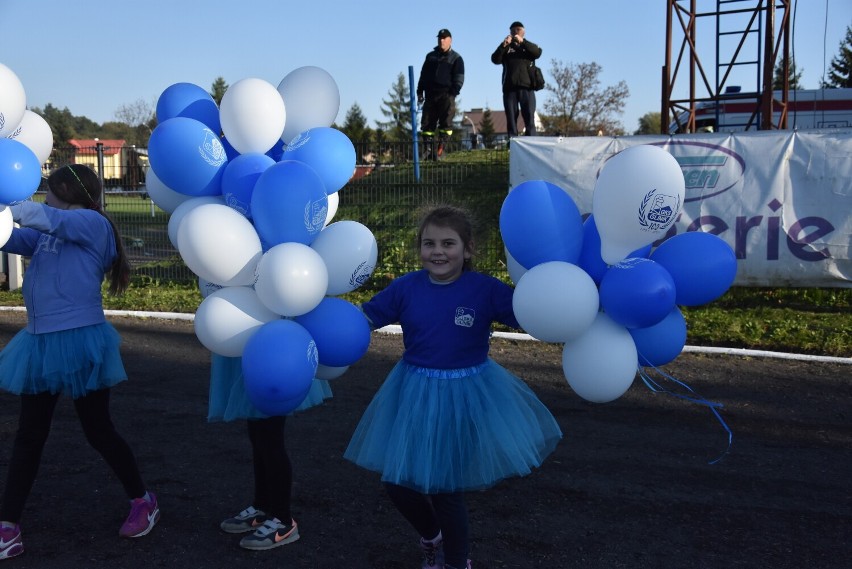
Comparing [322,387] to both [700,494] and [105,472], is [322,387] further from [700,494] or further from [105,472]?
[700,494]

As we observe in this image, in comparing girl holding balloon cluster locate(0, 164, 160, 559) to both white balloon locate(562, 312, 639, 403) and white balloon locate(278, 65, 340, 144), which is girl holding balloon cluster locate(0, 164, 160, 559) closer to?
white balloon locate(278, 65, 340, 144)

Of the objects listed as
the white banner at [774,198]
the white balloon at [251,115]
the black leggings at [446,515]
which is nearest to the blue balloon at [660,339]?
the black leggings at [446,515]

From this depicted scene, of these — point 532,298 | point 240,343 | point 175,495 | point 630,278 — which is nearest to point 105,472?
point 175,495

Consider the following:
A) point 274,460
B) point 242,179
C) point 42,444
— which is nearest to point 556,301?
point 242,179

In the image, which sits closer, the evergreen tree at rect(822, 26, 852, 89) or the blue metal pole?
the blue metal pole

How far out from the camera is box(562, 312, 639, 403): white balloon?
295cm

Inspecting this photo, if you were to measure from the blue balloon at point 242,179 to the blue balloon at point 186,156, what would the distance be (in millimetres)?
70

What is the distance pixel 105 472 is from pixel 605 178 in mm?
3262

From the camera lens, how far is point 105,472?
14.7ft

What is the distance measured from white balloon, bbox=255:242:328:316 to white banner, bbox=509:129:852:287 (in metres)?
6.73

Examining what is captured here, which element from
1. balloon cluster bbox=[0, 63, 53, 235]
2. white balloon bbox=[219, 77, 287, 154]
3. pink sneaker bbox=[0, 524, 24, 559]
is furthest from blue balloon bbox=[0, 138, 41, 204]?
pink sneaker bbox=[0, 524, 24, 559]

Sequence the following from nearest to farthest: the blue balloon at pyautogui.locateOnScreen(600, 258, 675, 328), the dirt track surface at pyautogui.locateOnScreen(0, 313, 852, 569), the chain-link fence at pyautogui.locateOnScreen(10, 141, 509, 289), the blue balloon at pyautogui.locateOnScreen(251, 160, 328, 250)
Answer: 1. the blue balloon at pyautogui.locateOnScreen(600, 258, 675, 328)
2. the blue balloon at pyautogui.locateOnScreen(251, 160, 328, 250)
3. the dirt track surface at pyautogui.locateOnScreen(0, 313, 852, 569)
4. the chain-link fence at pyautogui.locateOnScreen(10, 141, 509, 289)

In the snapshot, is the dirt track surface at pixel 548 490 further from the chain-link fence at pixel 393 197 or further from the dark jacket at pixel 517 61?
the dark jacket at pixel 517 61

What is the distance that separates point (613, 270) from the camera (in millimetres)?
2961
